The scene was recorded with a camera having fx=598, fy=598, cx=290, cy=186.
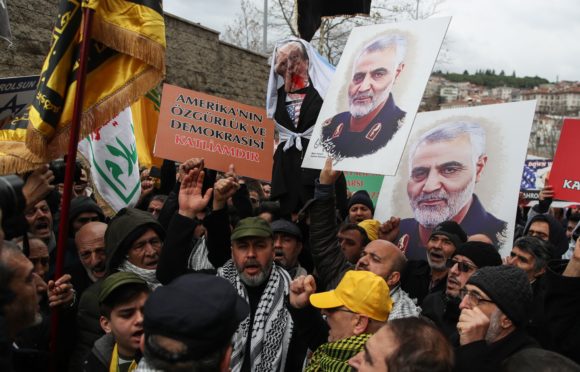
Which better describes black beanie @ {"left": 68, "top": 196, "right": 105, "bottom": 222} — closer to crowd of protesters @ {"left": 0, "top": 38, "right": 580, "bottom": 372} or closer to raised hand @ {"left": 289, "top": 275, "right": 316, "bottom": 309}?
crowd of protesters @ {"left": 0, "top": 38, "right": 580, "bottom": 372}

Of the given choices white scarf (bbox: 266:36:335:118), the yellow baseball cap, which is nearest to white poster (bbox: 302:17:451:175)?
white scarf (bbox: 266:36:335:118)

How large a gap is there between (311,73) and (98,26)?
2006mm

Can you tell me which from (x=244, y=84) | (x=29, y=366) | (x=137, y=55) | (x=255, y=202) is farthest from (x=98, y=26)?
(x=244, y=84)

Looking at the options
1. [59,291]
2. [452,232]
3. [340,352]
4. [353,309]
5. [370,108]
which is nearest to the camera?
[340,352]

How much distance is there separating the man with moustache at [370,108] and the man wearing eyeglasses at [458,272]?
0.84 m

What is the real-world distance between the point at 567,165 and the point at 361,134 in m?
1.95

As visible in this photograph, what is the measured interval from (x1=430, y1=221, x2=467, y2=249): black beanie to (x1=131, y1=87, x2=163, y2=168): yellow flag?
356 centimetres

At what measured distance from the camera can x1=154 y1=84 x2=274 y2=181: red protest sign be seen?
427cm

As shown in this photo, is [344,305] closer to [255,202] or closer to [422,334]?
[422,334]

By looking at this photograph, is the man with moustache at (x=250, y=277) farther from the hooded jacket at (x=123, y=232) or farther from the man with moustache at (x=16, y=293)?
the man with moustache at (x=16, y=293)

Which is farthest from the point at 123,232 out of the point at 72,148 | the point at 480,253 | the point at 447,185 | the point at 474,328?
the point at 447,185

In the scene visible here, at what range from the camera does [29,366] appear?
2807 mm

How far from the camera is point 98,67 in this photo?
346 cm

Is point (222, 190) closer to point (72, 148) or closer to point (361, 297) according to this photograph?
point (72, 148)
